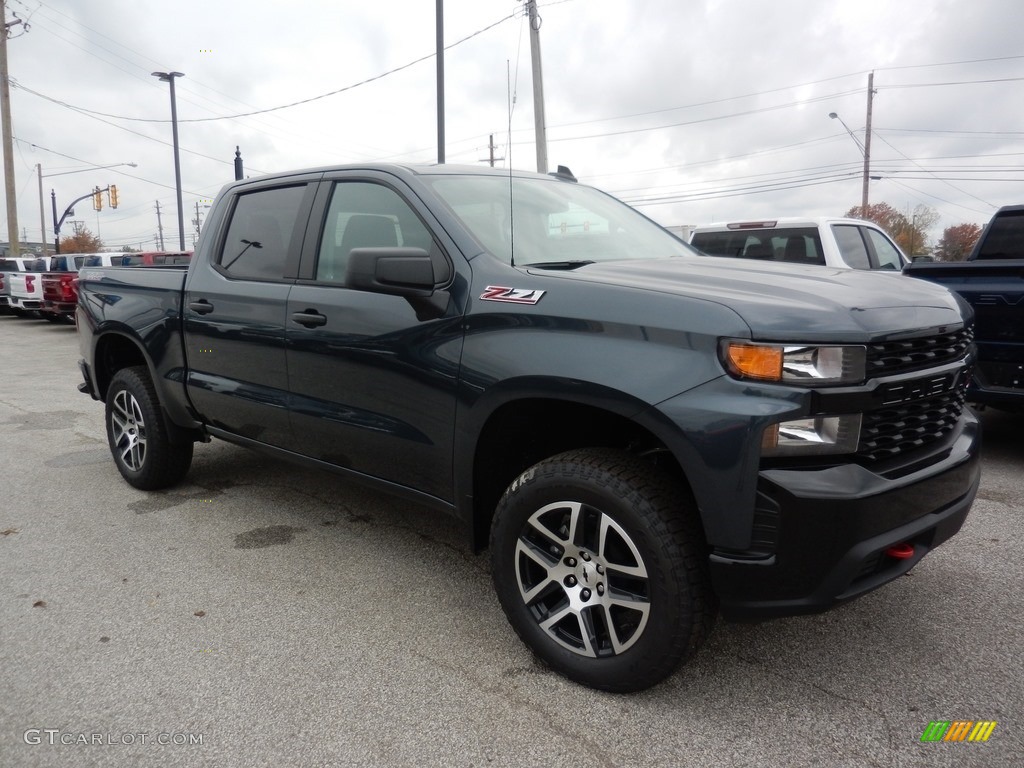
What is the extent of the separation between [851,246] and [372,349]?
6790 mm

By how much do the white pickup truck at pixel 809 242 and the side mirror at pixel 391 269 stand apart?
581 centimetres

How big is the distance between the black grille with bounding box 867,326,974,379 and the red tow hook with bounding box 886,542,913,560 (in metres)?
0.52

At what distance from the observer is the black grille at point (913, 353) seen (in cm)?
217

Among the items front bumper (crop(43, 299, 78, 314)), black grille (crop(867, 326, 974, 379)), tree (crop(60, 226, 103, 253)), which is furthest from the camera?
tree (crop(60, 226, 103, 253))

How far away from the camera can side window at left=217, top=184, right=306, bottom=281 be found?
3660mm

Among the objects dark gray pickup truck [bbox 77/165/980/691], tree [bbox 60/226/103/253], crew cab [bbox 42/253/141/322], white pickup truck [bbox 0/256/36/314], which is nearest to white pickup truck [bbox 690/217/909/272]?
dark gray pickup truck [bbox 77/165/980/691]

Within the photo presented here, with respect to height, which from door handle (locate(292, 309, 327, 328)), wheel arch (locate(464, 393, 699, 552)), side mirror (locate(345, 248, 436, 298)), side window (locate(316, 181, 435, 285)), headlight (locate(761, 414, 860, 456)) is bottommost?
wheel arch (locate(464, 393, 699, 552))

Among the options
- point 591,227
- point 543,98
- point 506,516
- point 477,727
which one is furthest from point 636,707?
point 543,98

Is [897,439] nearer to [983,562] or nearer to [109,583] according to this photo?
[983,562]

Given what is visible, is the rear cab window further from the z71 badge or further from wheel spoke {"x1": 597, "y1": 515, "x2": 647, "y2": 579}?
wheel spoke {"x1": 597, "y1": 515, "x2": 647, "y2": 579}

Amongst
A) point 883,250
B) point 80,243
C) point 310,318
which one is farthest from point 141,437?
point 80,243

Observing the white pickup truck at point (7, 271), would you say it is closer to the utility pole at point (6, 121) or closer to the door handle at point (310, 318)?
the utility pole at point (6, 121)

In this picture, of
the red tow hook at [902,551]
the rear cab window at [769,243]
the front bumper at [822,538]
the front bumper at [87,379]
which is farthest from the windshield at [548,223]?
the rear cab window at [769,243]

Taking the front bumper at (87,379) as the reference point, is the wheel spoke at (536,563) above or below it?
below
